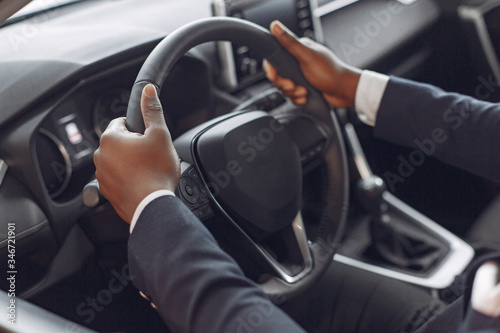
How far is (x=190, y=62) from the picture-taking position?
987 mm

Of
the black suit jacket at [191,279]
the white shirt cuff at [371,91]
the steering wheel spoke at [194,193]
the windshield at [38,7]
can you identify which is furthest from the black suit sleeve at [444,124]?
the windshield at [38,7]

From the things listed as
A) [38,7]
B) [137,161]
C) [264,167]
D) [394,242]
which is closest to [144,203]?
[137,161]

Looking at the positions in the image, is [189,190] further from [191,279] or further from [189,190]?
[191,279]

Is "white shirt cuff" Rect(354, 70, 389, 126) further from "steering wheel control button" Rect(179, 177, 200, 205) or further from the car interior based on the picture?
"steering wheel control button" Rect(179, 177, 200, 205)

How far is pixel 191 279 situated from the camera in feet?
1.75

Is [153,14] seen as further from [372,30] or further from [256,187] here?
[372,30]

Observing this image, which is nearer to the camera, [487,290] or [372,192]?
[487,290]

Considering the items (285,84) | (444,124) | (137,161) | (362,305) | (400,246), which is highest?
(137,161)

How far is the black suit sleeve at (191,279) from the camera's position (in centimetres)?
52

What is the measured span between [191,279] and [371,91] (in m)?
0.53

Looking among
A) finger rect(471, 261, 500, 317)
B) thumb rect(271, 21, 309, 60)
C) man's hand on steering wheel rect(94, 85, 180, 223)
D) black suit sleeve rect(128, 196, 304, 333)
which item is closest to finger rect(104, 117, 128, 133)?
man's hand on steering wheel rect(94, 85, 180, 223)

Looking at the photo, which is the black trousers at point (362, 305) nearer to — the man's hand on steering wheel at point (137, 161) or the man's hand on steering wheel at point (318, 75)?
the man's hand on steering wheel at point (318, 75)

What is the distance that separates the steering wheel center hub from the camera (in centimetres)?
75

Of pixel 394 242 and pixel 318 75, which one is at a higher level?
pixel 318 75
